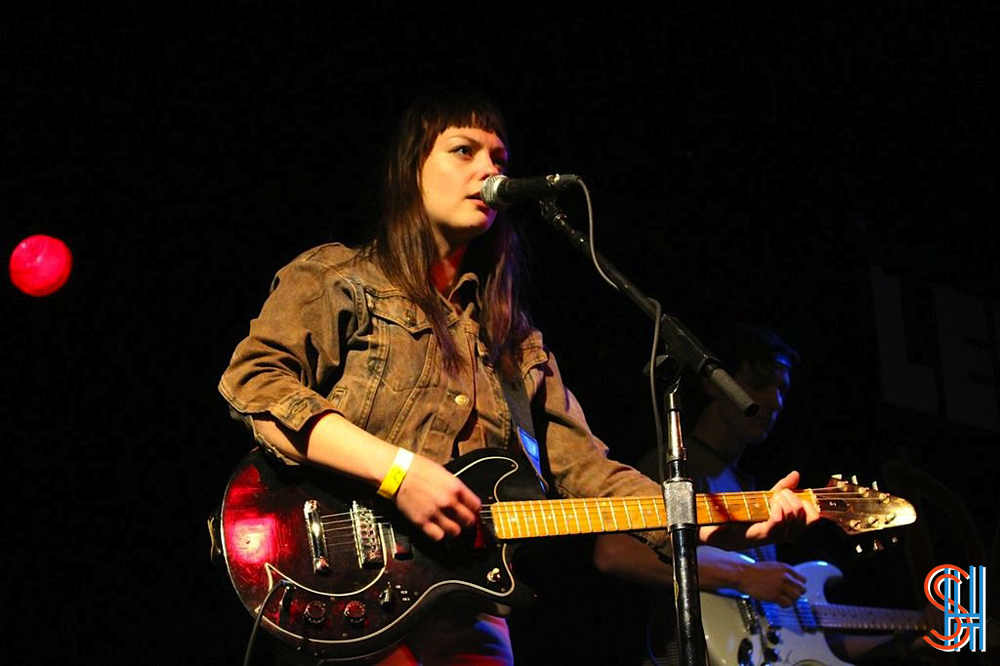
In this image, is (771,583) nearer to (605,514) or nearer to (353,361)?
(605,514)

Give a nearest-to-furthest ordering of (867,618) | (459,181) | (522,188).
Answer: (522,188), (459,181), (867,618)

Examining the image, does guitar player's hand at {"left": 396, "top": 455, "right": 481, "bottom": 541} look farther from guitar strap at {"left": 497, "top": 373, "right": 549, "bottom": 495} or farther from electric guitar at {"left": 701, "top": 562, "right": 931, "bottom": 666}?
electric guitar at {"left": 701, "top": 562, "right": 931, "bottom": 666}

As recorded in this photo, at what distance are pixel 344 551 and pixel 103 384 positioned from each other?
1.49 metres

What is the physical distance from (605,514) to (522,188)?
2.76ft

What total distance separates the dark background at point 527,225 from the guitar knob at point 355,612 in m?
0.78

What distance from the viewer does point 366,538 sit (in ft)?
8.01

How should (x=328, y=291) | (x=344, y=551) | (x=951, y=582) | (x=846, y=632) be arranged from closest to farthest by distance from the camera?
1. (x=344, y=551)
2. (x=328, y=291)
3. (x=846, y=632)
4. (x=951, y=582)

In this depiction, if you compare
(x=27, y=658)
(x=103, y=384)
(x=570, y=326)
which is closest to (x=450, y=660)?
(x=27, y=658)

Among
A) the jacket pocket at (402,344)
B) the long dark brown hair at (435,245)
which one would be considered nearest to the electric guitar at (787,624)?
the long dark brown hair at (435,245)

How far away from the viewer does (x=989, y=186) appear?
5453 millimetres

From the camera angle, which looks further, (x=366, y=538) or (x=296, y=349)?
(x=296, y=349)

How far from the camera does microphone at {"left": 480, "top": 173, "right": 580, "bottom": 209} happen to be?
2.43 meters

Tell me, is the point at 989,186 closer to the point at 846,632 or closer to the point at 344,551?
the point at 846,632

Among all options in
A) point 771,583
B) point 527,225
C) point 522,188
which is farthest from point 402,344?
point 771,583
